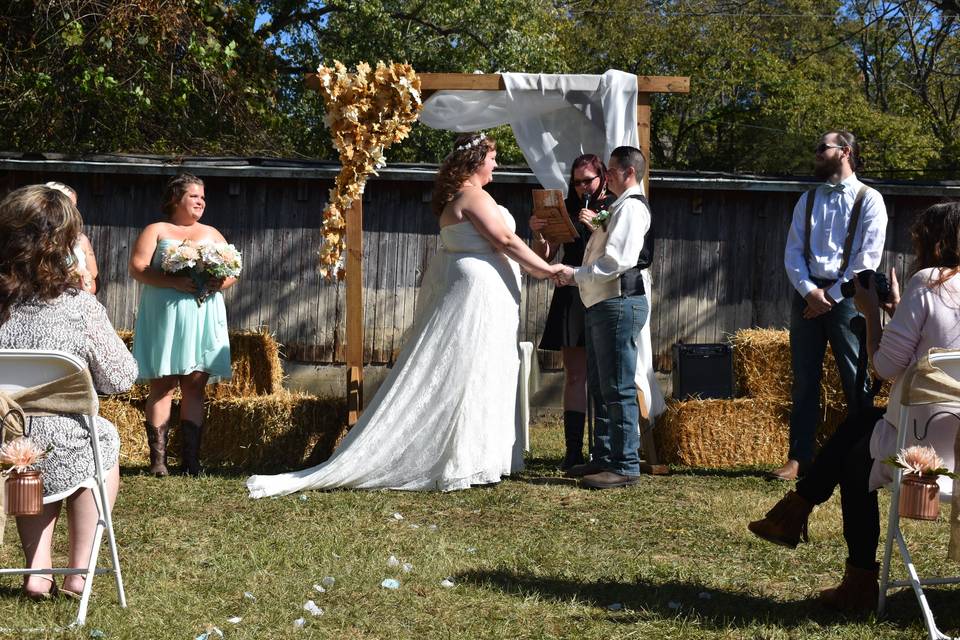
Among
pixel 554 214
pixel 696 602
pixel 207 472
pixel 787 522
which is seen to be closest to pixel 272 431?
pixel 207 472

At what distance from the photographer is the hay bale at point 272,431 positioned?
312 inches

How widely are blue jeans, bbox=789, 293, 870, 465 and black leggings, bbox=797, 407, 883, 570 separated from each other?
8.31ft

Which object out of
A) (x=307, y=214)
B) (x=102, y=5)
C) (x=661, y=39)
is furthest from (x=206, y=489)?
(x=661, y=39)

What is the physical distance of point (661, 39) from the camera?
27.3 metres

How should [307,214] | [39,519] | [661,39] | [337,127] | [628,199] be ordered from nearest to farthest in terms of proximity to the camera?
1. [39,519]
2. [628,199]
3. [337,127]
4. [307,214]
5. [661,39]

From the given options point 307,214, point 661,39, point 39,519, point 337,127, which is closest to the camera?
point 39,519

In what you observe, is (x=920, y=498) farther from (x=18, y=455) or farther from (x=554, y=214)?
(x=554, y=214)

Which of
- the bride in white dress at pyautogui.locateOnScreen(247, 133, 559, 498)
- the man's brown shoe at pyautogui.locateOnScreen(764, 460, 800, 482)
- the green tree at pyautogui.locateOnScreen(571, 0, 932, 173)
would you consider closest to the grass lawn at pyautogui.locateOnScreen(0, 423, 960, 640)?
the bride in white dress at pyautogui.locateOnScreen(247, 133, 559, 498)

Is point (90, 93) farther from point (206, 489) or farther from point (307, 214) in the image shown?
point (206, 489)

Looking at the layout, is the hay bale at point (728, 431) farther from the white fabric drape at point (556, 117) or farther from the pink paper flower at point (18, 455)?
the pink paper flower at point (18, 455)

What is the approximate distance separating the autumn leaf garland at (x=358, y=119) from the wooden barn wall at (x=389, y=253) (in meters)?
3.51

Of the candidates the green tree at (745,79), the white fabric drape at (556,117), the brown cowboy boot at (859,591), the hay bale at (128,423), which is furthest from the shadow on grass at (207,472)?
the green tree at (745,79)

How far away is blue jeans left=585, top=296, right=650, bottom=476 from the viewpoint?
672 cm

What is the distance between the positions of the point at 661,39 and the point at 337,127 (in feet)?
70.1
